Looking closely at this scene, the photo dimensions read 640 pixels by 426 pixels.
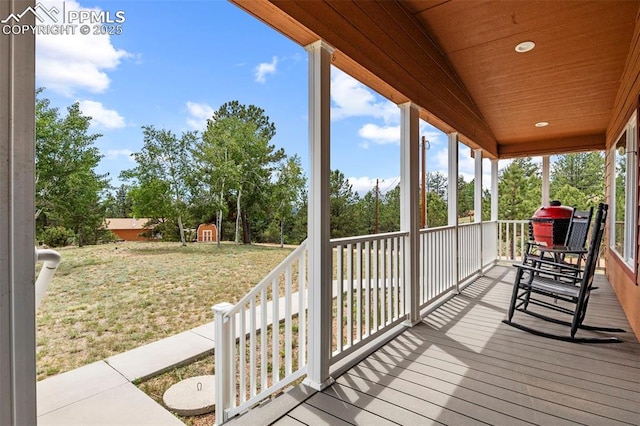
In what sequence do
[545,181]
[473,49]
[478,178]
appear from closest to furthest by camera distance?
[473,49], [478,178], [545,181]

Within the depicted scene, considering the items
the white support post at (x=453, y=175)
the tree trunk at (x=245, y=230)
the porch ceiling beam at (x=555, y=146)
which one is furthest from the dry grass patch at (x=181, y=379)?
the porch ceiling beam at (x=555, y=146)

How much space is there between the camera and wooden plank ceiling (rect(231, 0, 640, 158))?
82.3 inches

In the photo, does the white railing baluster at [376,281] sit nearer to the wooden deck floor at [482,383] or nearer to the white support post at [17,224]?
the wooden deck floor at [482,383]

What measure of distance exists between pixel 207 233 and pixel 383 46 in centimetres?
701

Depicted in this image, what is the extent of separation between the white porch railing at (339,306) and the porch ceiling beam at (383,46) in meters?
1.23

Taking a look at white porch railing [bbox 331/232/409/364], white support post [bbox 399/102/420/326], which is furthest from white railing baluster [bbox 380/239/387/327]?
white support post [bbox 399/102/420/326]

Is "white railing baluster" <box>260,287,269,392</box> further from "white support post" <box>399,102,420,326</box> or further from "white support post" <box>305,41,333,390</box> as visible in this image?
"white support post" <box>399,102,420,326</box>

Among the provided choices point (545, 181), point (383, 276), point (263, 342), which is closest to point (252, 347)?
point (263, 342)

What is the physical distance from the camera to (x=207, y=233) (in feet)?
27.5

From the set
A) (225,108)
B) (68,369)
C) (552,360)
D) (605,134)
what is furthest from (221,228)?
(605,134)

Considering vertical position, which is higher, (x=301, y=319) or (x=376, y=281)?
(x=376, y=281)

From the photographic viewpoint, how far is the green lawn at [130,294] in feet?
12.6

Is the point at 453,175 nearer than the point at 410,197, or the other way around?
the point at 410,197

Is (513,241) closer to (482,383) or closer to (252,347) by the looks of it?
(482,383)
